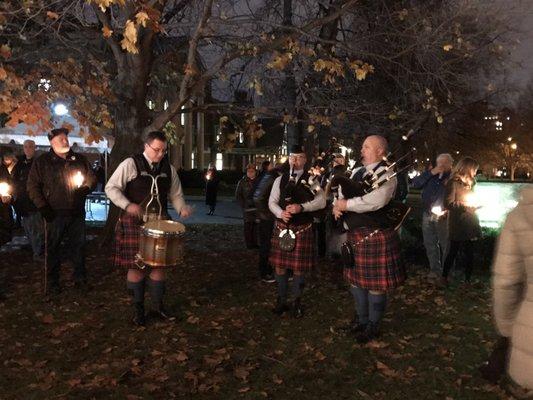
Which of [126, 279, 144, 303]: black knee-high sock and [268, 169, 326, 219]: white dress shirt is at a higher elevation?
[268, 169, 326, 219]: white dress shirt

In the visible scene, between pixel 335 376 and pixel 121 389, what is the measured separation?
5.82ft

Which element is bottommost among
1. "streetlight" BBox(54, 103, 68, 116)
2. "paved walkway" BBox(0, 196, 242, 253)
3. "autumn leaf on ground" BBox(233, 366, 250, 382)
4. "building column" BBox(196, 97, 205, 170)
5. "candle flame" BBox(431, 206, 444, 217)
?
"autumn leaf on ground" BBox(233, 366, 250, 382)

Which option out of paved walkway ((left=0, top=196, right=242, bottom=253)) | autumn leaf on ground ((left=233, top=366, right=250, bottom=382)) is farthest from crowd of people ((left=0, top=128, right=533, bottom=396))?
paved walkway ((left=0, top=196, right=242, bottom=253))

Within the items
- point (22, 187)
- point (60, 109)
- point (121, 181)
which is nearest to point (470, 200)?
point (121, 181)

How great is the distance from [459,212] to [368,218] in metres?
3.08

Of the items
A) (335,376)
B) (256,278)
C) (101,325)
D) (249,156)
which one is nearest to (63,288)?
(101,325)

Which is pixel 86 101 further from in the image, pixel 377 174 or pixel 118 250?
pixel 377 174

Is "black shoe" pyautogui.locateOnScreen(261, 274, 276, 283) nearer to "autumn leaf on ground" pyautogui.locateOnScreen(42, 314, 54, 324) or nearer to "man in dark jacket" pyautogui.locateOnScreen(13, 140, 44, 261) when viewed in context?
"autumn leaf on ground" pyautogui.locateOnScreen(42, 314, 54, 324)

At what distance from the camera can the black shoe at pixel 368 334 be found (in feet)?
20.0

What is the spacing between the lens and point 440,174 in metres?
8.78

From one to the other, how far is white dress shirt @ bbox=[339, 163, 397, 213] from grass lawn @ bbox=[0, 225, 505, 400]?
1.38 meters

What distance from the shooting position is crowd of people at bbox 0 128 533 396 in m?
5.91

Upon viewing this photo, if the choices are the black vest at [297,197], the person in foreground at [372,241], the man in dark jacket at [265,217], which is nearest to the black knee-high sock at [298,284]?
the black vest at [297,197]

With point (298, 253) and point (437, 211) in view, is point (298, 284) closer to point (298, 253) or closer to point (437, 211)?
point (298, 253)
